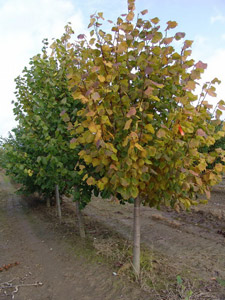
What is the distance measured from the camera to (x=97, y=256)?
4562 millimetres

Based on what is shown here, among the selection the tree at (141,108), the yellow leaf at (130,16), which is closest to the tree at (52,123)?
the tree at (141,108)

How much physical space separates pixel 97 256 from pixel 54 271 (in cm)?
80

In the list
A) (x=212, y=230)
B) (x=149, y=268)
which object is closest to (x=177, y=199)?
(x=149, y=268)

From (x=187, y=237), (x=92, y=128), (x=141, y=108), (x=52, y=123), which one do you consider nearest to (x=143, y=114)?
(x=141, y=108)

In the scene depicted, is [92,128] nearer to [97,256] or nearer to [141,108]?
[141,108]

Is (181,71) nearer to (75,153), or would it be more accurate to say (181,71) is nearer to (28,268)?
(75,153)

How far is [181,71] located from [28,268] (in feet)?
12.6

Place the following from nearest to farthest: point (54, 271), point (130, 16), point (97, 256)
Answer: point (130, 16) < point (54, 271) < point (97, 256)

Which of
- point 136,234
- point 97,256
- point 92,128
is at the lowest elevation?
point 97,256

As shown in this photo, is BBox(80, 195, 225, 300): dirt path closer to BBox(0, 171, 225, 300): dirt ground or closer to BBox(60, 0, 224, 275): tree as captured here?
BBox(0, 171, 225, 300): dirt ground

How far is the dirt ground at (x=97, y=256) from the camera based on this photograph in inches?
137

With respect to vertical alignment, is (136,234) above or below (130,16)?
below

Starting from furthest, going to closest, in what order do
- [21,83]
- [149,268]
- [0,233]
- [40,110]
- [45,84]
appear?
[0,233]
[21,83]
[45,84]
[40,110]
[149,268]

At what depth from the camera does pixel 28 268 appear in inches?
169
